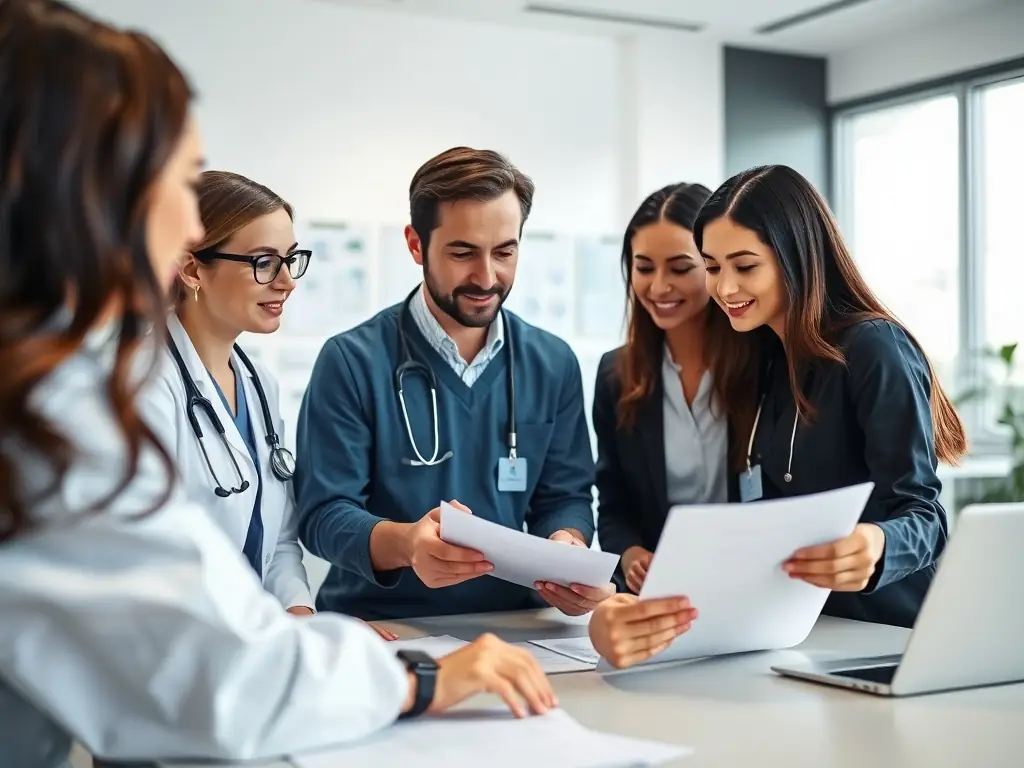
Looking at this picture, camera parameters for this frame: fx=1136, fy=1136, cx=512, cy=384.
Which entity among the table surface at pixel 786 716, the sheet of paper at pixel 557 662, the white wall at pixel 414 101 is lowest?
the sheet of paper at pixel 557 662

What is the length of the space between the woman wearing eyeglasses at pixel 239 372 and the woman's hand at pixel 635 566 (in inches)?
25.9

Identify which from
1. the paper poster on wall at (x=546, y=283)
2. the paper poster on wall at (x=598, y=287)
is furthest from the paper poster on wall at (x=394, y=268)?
the paper poster on wall at (x=598, y=287)

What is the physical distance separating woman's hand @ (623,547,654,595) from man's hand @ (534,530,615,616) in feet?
0.75

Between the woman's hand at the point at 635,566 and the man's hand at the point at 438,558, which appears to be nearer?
the man's hand at the point at 438,558

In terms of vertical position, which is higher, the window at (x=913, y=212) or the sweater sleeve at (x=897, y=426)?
the window at (x=913, y=212)

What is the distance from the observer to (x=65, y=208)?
1045 millimetres

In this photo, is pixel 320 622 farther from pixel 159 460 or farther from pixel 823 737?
pixel 823 737

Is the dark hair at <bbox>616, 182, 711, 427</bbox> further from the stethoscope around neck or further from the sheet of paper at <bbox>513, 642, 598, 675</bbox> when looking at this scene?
the sheet of paper at <bbox>513, 642, 598, 675</bbox>

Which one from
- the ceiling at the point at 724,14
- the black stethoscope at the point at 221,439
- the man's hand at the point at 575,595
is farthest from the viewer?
the ceiling at the point at 724,14

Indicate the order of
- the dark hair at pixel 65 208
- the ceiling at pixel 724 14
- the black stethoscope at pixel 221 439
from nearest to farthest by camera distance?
1. the dark hair at pixel 65 208
2. the black stethoscope at pixel 221 439
3. the ceiling at pixel 724 14

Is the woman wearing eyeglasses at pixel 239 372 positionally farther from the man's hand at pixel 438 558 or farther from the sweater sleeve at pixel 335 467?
the man's hand at pixel 438 558

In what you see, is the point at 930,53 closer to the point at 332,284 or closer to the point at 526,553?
the point at 332,284

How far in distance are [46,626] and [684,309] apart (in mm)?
1826

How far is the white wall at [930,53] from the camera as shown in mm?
5371
